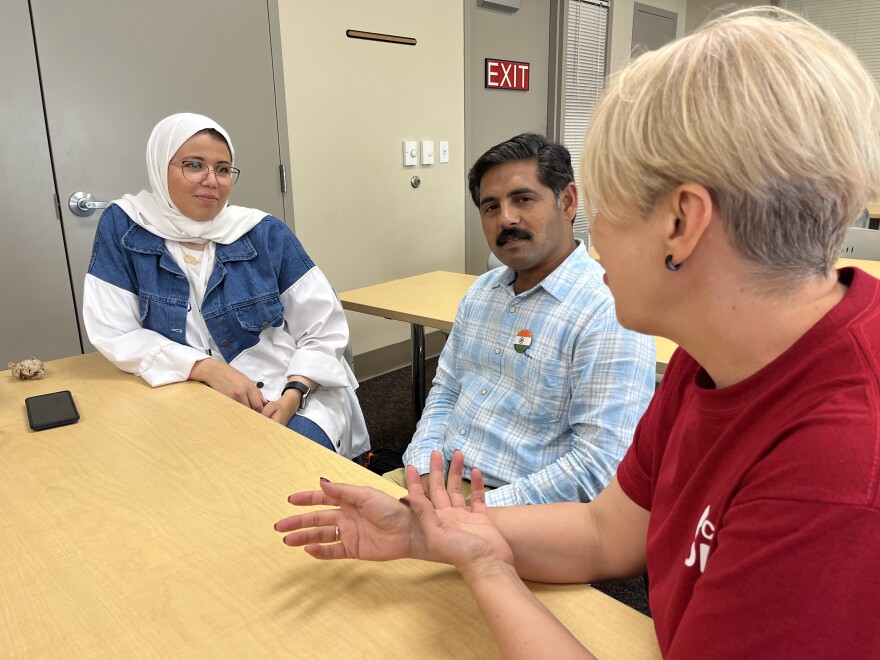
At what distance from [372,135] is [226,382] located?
2.34 meters

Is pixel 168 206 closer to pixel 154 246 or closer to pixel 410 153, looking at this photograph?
pixel 154 246

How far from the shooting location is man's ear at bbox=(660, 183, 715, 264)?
539 millimetres

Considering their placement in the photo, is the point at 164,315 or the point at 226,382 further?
the point at 164,315

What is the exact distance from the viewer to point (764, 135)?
0.52 metres

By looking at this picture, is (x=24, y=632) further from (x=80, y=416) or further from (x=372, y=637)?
(x=80, y=416)

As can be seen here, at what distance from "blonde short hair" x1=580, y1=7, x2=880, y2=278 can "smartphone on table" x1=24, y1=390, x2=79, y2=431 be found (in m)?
1.30

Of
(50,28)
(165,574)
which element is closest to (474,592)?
(165,574)

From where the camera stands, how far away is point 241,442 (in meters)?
1.26

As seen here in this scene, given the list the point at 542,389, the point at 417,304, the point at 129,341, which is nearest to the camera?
the point at 542,389

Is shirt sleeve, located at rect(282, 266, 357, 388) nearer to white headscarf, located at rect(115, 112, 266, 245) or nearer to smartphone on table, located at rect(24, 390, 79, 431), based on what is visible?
white headscarf, located at rect(115, 112, 266, 245)

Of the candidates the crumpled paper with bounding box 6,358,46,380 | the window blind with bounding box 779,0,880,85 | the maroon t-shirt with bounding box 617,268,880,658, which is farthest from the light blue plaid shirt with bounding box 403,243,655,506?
the window blind with bounding box 779,0,880,85

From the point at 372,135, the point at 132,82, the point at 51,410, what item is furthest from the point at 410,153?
the point at 51,410

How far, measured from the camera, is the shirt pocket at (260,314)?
6.23ft

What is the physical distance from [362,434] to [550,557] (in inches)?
52.3
